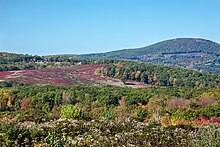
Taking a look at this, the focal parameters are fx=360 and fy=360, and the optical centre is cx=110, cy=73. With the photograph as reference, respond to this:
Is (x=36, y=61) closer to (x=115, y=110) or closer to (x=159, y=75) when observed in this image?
(x=159, y=75)

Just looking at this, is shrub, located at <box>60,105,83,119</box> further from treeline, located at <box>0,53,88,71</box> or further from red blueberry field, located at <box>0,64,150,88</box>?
treeline, located at <box>0,53,88,71</box>

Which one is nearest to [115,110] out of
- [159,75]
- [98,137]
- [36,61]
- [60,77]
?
[98,137]

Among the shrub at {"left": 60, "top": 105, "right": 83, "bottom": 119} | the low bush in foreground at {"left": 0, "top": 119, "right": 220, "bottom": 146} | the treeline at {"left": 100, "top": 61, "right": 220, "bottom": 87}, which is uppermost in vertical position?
the low bush in foreground at {"left": 0, "top": 119, "right": 220, "bottom": 146}

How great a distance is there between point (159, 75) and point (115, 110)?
69.1 metres

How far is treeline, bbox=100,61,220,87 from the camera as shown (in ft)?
353

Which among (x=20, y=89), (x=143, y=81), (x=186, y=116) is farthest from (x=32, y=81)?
(x=186, y=116)

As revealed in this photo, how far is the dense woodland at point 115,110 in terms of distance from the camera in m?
12.6

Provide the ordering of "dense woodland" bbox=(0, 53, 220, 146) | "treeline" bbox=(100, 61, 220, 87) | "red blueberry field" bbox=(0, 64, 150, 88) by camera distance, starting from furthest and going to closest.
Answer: "treeline" bbox=(100, 61, 220, 87)
"red blueberry field" bbox=(0, 64, 150, 88)
"dense woodland" bbox=(0, 53, 220, 146)

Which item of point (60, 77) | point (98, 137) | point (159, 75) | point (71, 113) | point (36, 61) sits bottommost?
point (159, 75)

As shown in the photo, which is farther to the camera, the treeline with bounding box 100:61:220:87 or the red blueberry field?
the treeline with bounding box 100:61:220:87

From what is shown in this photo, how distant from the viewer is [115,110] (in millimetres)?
49094

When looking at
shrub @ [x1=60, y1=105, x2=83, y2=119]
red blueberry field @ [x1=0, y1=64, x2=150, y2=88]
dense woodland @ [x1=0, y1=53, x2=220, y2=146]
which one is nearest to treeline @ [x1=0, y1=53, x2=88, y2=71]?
dense woodland @ [x1=0, y1=53, x2=220, y2=146]

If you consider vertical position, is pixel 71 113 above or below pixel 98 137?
below

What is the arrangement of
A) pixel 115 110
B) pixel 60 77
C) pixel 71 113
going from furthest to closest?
pixel 60 77
pixel 115 110
pixel 71 113
